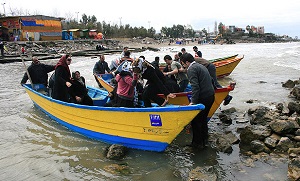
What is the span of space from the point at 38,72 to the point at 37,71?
0.05 meters

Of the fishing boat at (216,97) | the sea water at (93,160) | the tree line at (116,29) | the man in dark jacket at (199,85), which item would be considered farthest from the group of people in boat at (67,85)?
the tree line at (116,29)

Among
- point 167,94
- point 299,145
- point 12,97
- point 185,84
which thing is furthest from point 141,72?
point 12,97

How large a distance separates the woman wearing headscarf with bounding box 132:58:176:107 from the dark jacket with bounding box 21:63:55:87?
4.64 meters

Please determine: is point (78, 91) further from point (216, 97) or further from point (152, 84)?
point (216, 97)

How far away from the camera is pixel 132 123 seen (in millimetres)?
5773

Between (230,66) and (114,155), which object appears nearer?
(114,155)

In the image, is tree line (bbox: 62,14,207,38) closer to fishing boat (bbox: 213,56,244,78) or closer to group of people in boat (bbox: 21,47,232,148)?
fishing boat (bbox: 213,56,244,78)

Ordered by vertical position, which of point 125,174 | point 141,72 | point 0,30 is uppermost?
point 0,30

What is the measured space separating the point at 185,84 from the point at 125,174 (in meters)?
3.64

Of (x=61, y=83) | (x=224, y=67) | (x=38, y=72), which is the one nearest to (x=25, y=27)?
(x=224, y=67)

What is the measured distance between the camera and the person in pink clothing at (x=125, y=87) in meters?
5.94

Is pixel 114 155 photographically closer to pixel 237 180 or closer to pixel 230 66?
pixel 237 180

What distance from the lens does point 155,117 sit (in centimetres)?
537

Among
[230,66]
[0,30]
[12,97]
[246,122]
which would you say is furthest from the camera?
[0,30]
